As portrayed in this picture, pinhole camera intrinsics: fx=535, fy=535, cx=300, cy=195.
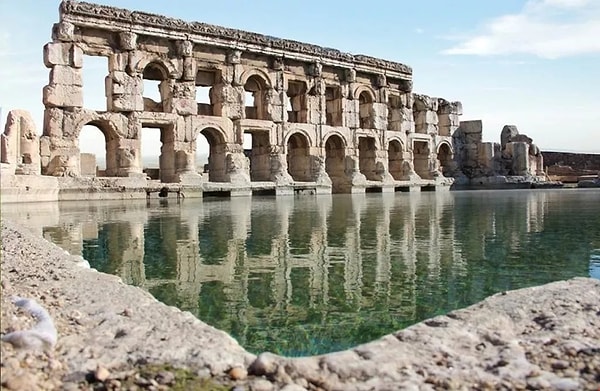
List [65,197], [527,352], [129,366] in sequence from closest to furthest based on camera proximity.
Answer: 1. [129,366]
2. [527,352]
3. [65,197]

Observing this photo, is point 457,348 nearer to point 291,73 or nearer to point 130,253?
point 130,253

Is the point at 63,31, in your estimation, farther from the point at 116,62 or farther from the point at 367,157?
the point at 367,157

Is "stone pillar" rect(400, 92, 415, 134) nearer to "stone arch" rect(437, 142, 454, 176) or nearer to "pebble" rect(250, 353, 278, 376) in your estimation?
"stone arch" rect(437, 142, 454, 176)

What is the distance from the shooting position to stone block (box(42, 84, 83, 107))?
56.4 ft

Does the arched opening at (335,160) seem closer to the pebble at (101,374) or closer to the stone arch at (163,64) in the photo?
the stone arch at (163,64)

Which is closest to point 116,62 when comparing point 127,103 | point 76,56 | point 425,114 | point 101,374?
point 76,56

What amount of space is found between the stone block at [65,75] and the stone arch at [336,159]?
415 inches

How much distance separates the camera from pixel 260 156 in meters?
22.4

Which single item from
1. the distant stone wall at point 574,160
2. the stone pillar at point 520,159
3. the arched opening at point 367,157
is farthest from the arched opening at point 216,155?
the distant stone wall at point 574,160

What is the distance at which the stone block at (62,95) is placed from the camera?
1720 cm

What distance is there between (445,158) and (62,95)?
20.2 meters

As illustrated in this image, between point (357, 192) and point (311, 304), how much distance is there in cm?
1990

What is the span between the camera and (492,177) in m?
28.3

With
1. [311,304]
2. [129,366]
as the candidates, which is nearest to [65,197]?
[311,304]
